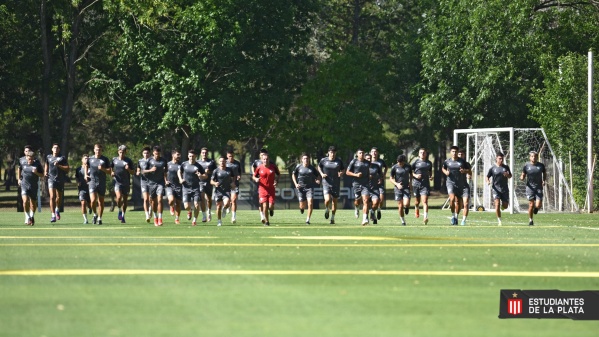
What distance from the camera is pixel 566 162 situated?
45.8m

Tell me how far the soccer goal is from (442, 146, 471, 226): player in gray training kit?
11.4 m

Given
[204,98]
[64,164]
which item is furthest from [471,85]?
[64,164]

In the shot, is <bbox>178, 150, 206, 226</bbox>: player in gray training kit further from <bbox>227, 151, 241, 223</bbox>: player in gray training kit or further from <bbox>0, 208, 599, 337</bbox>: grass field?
<bbox>0, 208, 599, 337</bbox>: grass field

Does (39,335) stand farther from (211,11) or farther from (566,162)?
(211,11)

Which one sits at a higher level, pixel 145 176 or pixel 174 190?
pixel 145 176

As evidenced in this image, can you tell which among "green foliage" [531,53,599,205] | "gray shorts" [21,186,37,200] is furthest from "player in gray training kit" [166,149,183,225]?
"green foliage" [531,53,599,205]

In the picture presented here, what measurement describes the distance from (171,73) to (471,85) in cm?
1604

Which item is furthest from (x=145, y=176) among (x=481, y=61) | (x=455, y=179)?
(x=481, y=61)

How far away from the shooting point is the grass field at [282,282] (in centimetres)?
1086

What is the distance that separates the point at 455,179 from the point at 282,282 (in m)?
17.8

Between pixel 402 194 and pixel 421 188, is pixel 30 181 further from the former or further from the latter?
pixel 421 188

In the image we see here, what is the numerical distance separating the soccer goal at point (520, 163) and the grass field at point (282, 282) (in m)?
18.9

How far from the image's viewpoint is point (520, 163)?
45.2 m

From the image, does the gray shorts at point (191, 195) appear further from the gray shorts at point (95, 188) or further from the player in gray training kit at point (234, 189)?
the gray shorts at point (95, 188)
